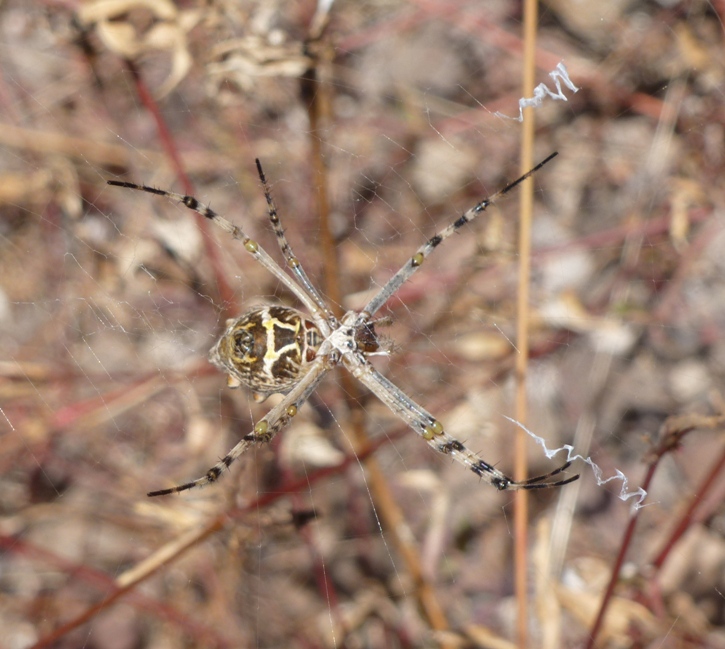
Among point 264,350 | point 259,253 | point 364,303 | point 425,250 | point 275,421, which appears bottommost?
point 275,421

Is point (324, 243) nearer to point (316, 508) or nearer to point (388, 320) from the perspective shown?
point (388, 320)

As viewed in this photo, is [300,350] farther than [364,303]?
No

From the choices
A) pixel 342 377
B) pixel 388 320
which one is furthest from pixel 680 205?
pixel 342 377

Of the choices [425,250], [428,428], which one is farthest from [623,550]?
[425,250]

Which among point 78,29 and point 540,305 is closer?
point 78,29

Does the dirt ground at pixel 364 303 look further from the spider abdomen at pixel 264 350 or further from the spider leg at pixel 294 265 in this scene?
the spider abdomen at pixel 264 350

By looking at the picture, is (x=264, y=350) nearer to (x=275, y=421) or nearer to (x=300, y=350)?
(x=300, y=350)

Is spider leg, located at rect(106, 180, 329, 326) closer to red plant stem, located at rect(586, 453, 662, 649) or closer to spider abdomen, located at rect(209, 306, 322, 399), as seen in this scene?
spider abdomen, located at rect(209, 306, 322, 399)
